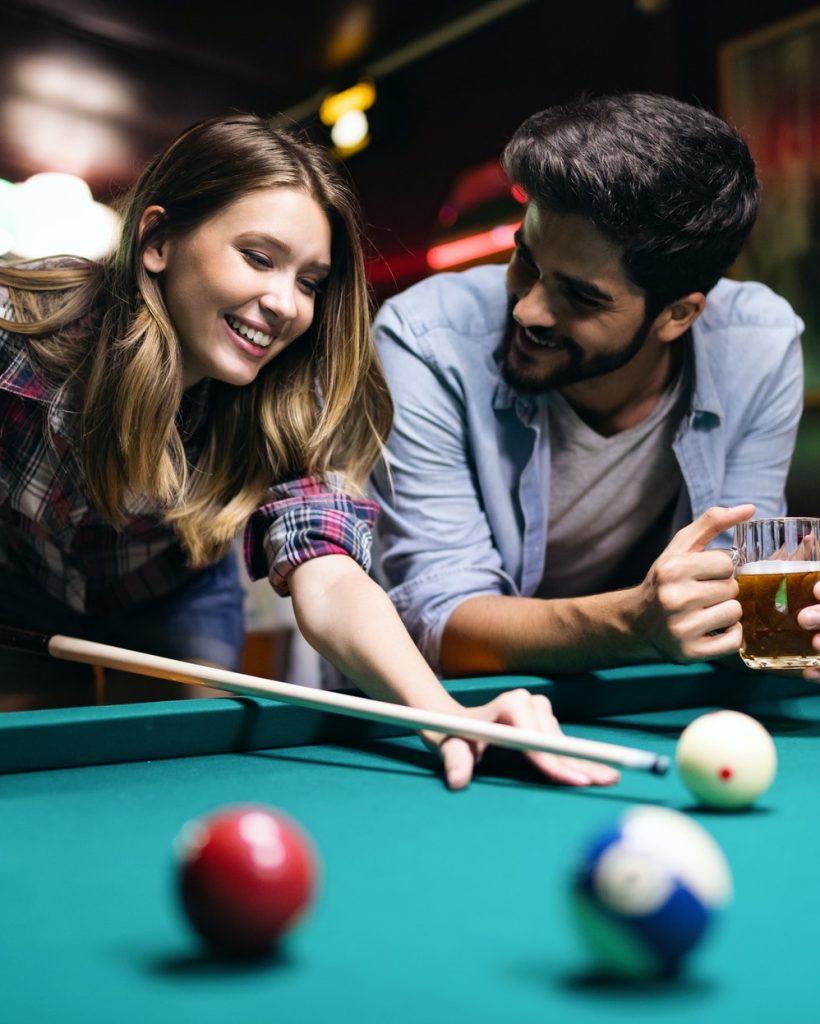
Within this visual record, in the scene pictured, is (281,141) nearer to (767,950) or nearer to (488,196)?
(767,950)

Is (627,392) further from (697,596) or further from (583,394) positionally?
(697,596)

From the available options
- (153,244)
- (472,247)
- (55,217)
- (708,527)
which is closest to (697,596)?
(708,527)

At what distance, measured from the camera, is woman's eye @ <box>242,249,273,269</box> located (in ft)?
6.25

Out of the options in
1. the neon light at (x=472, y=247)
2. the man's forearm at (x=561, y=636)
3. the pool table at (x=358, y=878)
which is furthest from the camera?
the neon light at (x=472, y=247)

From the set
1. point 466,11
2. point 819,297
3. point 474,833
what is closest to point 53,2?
point 466,11

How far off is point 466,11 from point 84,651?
4.30 meters

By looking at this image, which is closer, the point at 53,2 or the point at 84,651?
the point at 84,651

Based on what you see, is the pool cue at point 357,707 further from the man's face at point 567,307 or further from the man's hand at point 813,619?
the man's face at point 567,307

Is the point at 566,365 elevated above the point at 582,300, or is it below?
below

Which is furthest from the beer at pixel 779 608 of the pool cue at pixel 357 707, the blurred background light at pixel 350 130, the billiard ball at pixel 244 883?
the blurred background light at pixel 350 130

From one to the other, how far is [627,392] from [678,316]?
0.20 m

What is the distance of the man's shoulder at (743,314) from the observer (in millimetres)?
2531

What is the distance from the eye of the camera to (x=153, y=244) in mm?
1949

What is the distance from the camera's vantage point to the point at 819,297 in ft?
12.4
